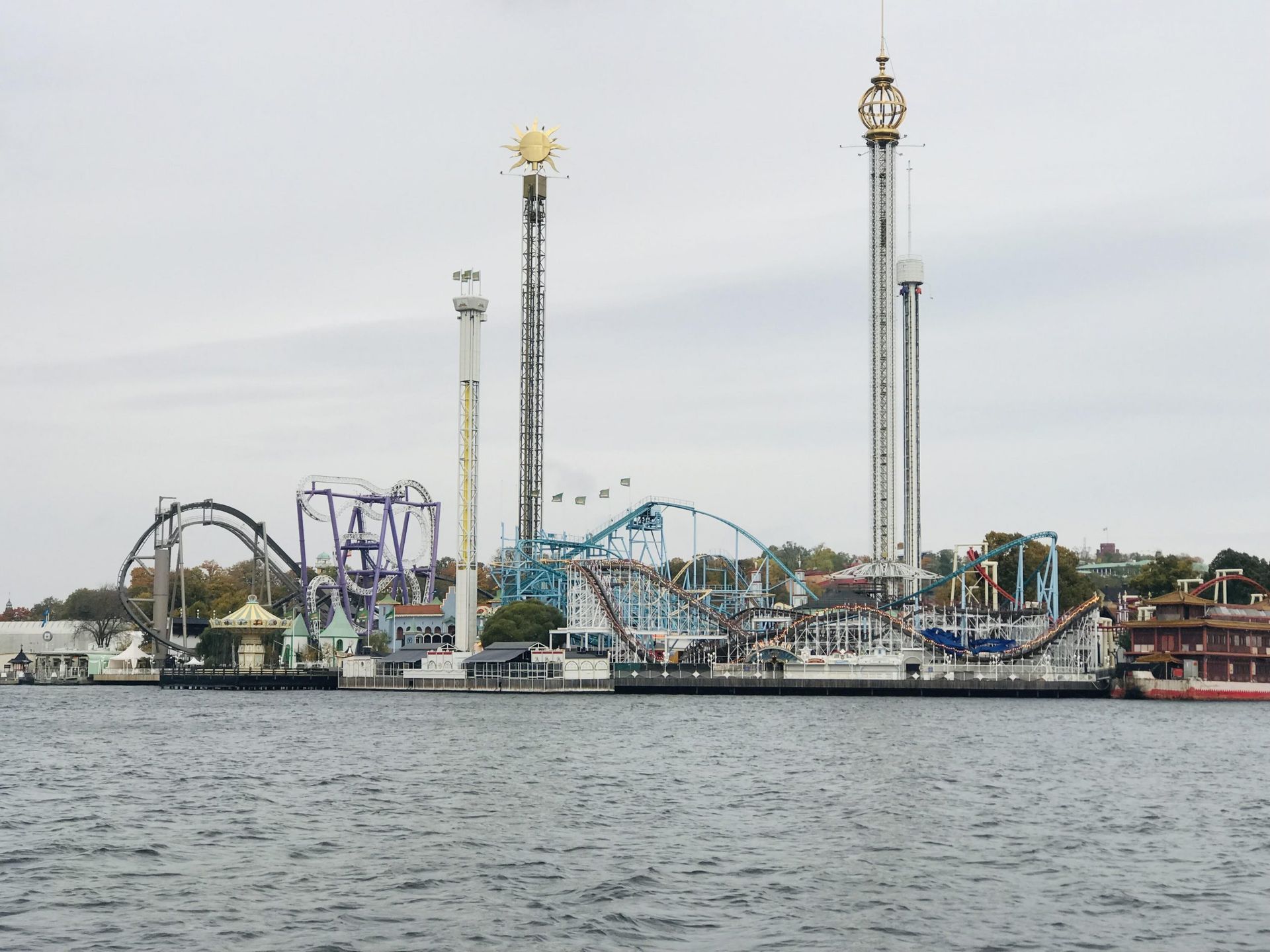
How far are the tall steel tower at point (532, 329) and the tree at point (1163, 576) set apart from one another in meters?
56.9

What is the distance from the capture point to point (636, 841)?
39438 millimetres

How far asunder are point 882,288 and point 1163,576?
40513mm

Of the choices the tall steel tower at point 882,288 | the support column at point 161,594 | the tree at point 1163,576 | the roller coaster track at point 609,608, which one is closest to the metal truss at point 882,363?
the tall steel tower at point 882,288

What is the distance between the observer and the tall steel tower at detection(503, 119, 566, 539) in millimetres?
164750

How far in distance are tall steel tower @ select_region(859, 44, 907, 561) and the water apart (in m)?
89.5

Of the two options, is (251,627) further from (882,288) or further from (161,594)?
(882,288)

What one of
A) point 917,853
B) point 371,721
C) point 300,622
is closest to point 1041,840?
point 917,853

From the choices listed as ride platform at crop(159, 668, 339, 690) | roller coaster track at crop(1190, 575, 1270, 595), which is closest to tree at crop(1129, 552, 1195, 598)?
roller coaster track at crop(1190, 575, 1270, 595)

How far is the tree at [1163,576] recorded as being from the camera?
146 meters

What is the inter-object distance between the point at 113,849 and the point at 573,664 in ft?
283

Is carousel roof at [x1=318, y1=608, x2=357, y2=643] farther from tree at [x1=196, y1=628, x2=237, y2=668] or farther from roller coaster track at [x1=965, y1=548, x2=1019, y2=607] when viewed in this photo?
roller coaster track at [x1=965, y1=548, x2=1019, y2=607]

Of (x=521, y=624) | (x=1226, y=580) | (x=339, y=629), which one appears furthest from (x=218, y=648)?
(x=1226, y=580)

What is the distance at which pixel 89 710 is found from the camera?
342 feet

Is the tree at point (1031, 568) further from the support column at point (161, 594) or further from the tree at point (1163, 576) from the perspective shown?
the support column at point (161, 594)
